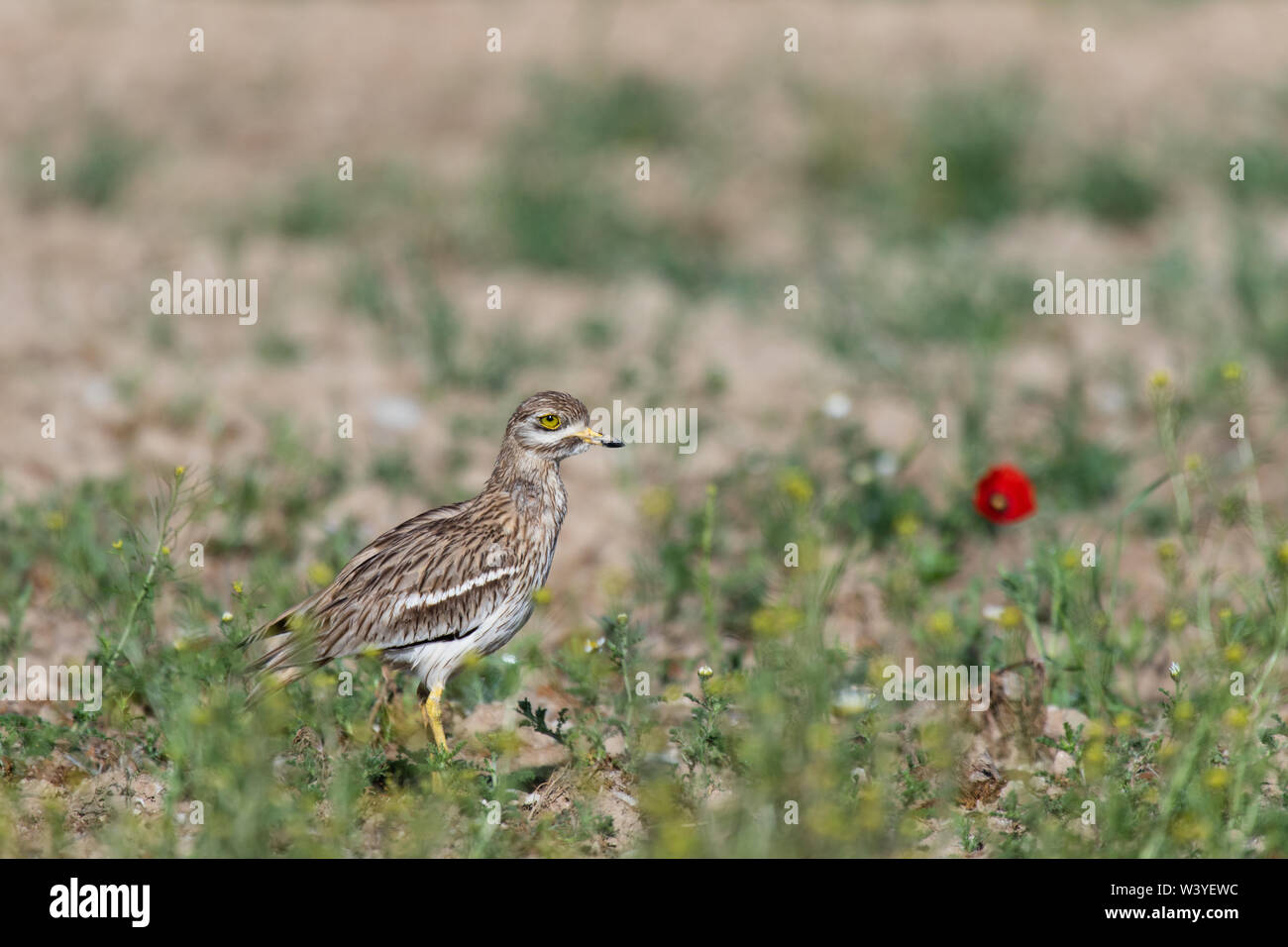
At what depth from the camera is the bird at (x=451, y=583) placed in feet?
12.6

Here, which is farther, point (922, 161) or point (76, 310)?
point (922, 161)

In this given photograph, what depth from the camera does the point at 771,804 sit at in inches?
132

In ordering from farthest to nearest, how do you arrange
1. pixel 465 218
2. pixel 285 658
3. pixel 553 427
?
pixel 465 218
pixel 553 427
pixel 285 658

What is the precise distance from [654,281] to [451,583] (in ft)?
17.5

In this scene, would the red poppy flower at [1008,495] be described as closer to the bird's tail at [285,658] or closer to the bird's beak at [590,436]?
the bird's beak at [590,436]

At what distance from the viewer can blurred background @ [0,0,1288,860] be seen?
5.65 meters

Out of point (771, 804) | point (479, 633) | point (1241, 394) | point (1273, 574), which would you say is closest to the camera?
point (771, 804)

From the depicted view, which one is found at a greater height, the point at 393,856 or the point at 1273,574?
the point at 1273,574

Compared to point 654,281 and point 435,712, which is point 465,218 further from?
point 435,712

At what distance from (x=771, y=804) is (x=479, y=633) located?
36.4 inches

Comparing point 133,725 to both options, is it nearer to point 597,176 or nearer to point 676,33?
point 597,176

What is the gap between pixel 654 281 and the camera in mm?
8945

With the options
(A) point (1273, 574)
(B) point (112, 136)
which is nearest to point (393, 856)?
(A) point (1273, 574)

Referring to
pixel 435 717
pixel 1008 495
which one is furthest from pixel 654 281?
pixel 435 717
